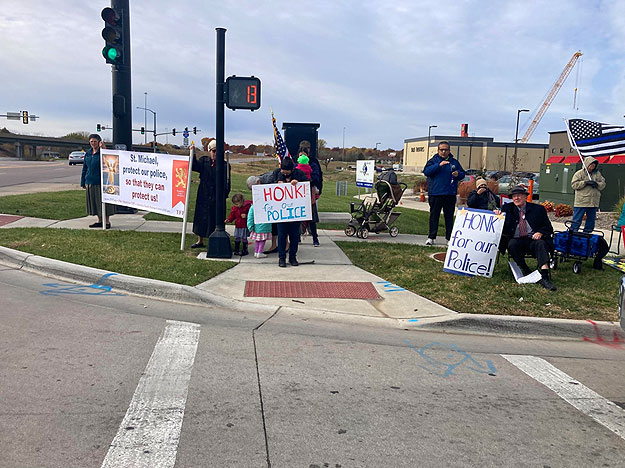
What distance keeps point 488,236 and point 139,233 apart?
260 inches

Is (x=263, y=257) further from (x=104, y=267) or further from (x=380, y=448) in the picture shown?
(x=380, y=448)

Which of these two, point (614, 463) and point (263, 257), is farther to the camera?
point (263, 257)

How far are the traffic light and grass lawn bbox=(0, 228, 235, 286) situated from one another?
11.3 feet

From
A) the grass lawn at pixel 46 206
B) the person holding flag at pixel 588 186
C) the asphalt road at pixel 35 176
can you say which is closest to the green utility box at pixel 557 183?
the person holding flag at pixel 588 186

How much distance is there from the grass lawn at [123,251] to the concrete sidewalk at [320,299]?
0.81 ft

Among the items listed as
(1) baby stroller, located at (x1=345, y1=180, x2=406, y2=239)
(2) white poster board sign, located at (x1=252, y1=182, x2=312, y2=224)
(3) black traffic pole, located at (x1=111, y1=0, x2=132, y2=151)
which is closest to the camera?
(2) white poster board sign, located at (x1=252, y1=182, x2=312, y2=224)

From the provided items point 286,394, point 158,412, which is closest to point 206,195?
point 286,394

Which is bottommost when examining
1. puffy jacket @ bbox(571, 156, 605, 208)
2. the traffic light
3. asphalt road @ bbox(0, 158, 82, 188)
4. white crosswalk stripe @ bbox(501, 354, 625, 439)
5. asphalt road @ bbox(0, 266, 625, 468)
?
white crosswalk stripe @ bbox(501, 354, 625, 439)

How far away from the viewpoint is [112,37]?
9945 mm

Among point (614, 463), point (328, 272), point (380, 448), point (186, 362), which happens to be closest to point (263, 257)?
point (328, 272)

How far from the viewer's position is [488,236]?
750 centimetres

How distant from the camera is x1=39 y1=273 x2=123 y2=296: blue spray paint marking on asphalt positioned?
6457 millimetres

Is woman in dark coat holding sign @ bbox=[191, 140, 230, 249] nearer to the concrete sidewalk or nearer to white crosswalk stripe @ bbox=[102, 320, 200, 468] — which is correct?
the concrete sidewalk

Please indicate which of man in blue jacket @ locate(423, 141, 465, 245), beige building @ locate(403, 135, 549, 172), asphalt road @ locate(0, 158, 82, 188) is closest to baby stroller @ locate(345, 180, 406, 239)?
man in blue jacket @ locate(423, 141, 465, 245)
